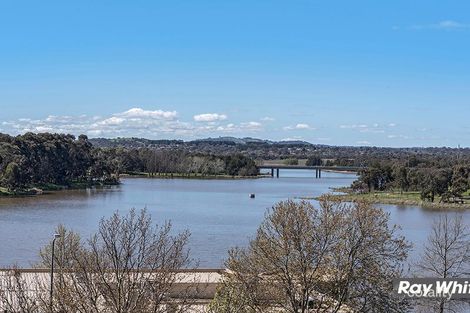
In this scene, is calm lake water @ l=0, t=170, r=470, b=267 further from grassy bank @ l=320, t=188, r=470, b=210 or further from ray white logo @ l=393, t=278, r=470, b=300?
ray white logo @ l=393, t=278, r=470, b=300

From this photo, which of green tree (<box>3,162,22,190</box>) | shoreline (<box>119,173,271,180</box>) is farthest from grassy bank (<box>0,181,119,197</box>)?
shoreline (<box>119,173,271,180</box>)

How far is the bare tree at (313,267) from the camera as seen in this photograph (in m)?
18.3

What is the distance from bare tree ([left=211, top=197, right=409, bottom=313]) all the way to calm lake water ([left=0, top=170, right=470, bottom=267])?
48.3 ft

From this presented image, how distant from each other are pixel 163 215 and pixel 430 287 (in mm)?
44237

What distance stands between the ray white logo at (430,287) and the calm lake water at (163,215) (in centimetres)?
1636

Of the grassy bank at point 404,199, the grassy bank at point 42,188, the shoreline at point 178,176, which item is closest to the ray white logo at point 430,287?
the grassy bank at point 404,199

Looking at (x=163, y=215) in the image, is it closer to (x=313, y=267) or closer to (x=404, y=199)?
(x=404, y=199)

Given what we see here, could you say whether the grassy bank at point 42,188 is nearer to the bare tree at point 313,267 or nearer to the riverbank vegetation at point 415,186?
the riverbank vegetation at point 415,186

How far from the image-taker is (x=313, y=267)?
1864cm

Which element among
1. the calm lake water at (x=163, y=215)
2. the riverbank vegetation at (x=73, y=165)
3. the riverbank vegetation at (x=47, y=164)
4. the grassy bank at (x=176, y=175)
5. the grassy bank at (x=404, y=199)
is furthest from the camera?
the grassy bank at (x=176, y=175)

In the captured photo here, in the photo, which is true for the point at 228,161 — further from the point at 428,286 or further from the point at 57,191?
the point at 428,286

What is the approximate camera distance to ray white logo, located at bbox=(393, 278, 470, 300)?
1683 cm

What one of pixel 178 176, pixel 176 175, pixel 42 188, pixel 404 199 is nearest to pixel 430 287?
pixel 404 199

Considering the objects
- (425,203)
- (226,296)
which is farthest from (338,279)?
(425,203)
